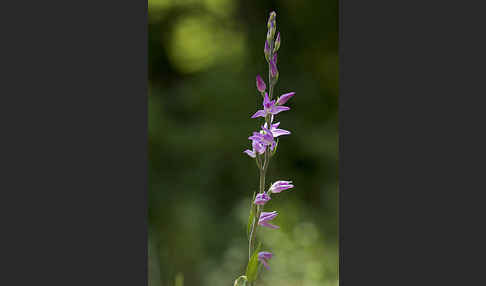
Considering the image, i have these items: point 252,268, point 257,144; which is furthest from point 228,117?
point 252,268

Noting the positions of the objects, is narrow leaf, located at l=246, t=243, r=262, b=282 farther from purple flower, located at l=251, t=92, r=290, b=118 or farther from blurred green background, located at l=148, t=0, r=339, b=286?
blurred green background, located at l=148, t=0, r=339, b=286

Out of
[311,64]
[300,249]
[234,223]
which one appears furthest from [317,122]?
[300,249]

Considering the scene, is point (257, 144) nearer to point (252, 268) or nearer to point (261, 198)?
point (261, 198)

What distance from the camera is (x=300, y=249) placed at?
385 centimetres

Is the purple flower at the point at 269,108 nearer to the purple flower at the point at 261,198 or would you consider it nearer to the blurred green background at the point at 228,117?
the purple flower at the point at 261,198

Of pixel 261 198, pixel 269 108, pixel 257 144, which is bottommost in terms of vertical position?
pixel 261 198

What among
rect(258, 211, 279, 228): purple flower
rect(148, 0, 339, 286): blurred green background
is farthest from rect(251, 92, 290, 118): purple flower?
rect(148, 0, 339, 286): blurred green background

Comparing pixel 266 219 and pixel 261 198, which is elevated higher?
pixel 261 198

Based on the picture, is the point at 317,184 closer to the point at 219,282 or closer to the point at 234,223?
the point at 234,223

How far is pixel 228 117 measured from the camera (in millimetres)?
5004

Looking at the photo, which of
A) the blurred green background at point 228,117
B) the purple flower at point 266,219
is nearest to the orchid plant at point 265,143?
the purple flower at point 266,219

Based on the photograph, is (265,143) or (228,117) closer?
(265,143)

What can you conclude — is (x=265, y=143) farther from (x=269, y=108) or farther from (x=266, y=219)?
(x=266, y=219)

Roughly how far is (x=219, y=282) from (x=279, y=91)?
1.85m
